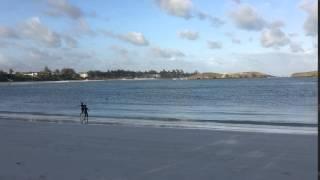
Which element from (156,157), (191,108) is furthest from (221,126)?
(191,108)

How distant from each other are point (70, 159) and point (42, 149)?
6.75ft

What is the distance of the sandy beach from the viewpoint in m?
9.91

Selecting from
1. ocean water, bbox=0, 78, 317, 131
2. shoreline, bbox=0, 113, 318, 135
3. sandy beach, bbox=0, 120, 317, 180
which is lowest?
ocean water, bbox=0, 78, 317, 131

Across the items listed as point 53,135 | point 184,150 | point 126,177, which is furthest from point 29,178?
point 53,135

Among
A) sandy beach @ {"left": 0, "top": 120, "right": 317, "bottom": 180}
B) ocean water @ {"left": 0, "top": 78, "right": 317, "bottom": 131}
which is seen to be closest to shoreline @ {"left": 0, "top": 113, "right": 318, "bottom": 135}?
ocean water @ {"left": 0, "top": 78, "right": 317, "bottom": 131}

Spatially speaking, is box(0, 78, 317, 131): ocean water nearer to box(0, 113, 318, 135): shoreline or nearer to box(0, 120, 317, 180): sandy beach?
box(0, 113, 318, 135): shoreline

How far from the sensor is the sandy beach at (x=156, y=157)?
991 centimetres

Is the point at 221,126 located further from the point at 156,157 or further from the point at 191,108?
the point at 191,108

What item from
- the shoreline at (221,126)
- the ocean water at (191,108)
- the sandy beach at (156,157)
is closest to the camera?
the sandy beach at (156,157)

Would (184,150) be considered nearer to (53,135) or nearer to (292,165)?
(292,165)

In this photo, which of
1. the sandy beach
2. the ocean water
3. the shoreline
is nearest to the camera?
the sandy beach

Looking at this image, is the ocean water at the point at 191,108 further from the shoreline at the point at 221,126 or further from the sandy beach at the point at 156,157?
the sandy beach at the point at 156,157

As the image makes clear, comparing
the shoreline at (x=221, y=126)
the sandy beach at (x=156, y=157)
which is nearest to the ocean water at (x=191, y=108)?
the shoreline at (x=221, y=126)

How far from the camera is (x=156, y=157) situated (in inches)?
473
